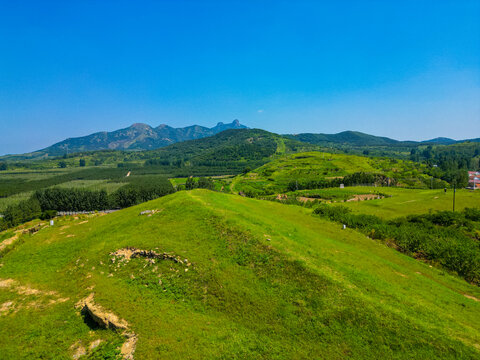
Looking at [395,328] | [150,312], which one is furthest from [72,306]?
[395,328]

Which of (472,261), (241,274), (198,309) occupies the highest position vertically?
(241,274)

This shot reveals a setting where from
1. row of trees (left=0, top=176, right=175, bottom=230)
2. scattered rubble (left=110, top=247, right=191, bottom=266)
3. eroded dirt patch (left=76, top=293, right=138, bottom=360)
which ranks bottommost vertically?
row of trees (left=0, top=176, right=175, bottom=230)

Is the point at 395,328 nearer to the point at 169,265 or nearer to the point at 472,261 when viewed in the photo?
the point at 169,265

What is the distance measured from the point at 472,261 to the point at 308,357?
3446 centimetres

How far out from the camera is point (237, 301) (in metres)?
19.4

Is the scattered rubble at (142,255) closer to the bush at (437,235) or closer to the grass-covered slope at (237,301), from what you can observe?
the grass-covered slope at (237,301)

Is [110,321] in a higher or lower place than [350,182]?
lower

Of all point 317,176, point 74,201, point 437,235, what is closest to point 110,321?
point 437,235

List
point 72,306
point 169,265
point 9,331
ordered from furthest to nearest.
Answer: point 169,265, point 72,306, point 9,331

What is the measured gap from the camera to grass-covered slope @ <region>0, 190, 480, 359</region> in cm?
1579

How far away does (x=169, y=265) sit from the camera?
24.4m

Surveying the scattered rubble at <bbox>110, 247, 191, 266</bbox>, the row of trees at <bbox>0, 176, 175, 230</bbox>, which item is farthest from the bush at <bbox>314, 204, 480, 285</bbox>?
the row of trees at <bbox>0, 176, 175, 230</bbox>

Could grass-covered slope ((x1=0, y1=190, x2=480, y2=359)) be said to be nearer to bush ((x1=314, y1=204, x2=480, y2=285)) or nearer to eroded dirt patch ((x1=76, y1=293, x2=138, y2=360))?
eroded dirt patch ((x1=76, y1=293, x2=138, y2=360))

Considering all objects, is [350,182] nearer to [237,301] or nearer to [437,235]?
[437,235]
